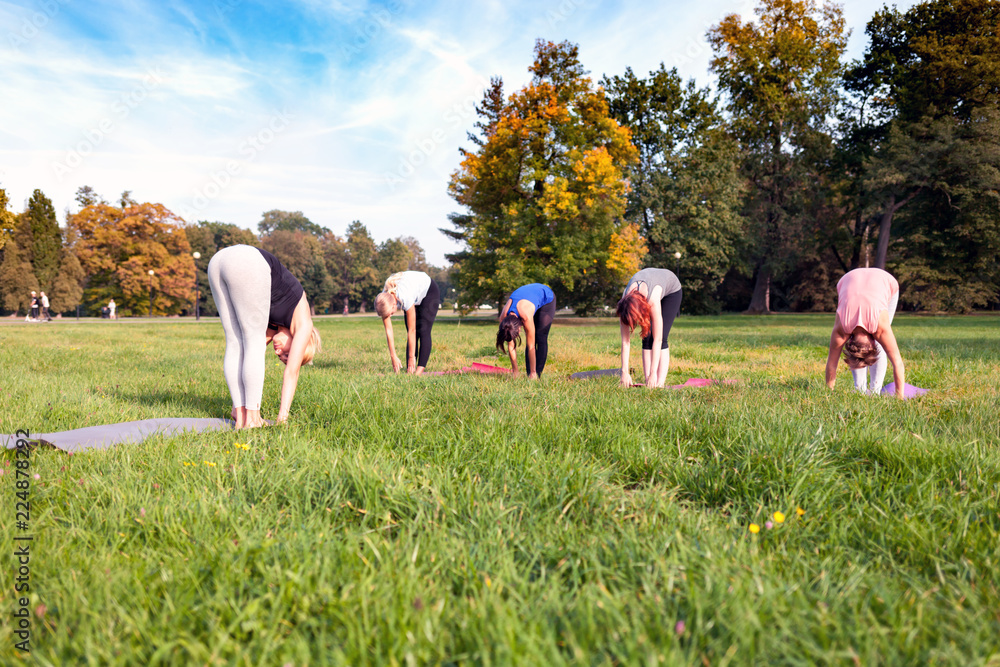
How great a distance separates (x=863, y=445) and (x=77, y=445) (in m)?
4.44

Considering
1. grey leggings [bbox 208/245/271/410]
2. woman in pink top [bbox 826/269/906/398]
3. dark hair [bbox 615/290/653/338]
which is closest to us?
grey leggings [bbox 208/245/271/410]

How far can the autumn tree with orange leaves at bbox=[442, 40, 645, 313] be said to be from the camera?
24234 mm

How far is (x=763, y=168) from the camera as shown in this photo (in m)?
36.0

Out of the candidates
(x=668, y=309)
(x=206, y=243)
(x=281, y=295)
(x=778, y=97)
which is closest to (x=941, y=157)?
(x=778, y=97)

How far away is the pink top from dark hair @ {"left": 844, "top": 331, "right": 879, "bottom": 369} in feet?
0.22

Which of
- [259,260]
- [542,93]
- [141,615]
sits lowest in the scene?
[141,615]

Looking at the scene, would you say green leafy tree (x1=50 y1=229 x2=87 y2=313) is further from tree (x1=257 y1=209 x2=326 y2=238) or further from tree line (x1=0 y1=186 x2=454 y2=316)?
tree (x1=257 y1=209 x2=326 y2=238)

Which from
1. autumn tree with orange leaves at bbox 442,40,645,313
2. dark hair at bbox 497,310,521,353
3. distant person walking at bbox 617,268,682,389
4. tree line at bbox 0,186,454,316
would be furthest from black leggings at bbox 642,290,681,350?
tree line at bbox 0,186,454,316

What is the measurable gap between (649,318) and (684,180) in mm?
30465

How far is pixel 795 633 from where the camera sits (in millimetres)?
1411

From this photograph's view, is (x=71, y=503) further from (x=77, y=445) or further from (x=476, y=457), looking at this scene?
(x=476, y=457)

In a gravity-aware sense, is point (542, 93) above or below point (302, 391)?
above

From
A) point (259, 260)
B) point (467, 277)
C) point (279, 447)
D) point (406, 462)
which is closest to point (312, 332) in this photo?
point (259, 260)

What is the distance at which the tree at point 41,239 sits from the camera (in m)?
44.3
